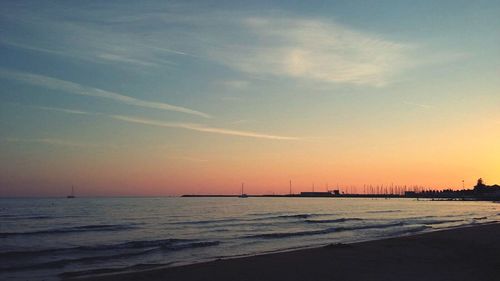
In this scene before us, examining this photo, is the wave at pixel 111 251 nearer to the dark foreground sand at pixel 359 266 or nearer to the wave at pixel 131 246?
the wave at pixel 131 246

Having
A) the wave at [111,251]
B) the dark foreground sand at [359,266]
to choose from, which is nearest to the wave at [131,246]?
the wave at [111,251]

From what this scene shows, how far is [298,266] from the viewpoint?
17.6 metres

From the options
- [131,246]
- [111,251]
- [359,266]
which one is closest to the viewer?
[359,266]

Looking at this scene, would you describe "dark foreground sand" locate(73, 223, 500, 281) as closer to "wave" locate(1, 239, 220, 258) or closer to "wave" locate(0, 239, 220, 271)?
"wave" locate(0, 239, 220, 271)

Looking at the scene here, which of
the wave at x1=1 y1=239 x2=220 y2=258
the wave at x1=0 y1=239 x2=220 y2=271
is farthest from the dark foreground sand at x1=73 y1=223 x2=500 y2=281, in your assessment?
the wave at x1=1 y1=239 x2=220 y2=258

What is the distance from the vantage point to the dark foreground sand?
48.7 ft

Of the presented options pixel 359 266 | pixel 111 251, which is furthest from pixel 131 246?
pixel 359 266

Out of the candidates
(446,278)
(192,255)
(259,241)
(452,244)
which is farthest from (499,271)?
(259,241)

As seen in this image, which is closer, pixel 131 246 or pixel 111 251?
pixel 111 251

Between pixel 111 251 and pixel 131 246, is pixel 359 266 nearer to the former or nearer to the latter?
pixel 111 251

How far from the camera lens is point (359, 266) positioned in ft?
56.4

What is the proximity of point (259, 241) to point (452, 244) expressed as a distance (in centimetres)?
1227

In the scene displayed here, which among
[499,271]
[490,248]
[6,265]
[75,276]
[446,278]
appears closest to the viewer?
[446,278]

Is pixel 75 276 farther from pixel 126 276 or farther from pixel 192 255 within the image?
pixel 192 255
